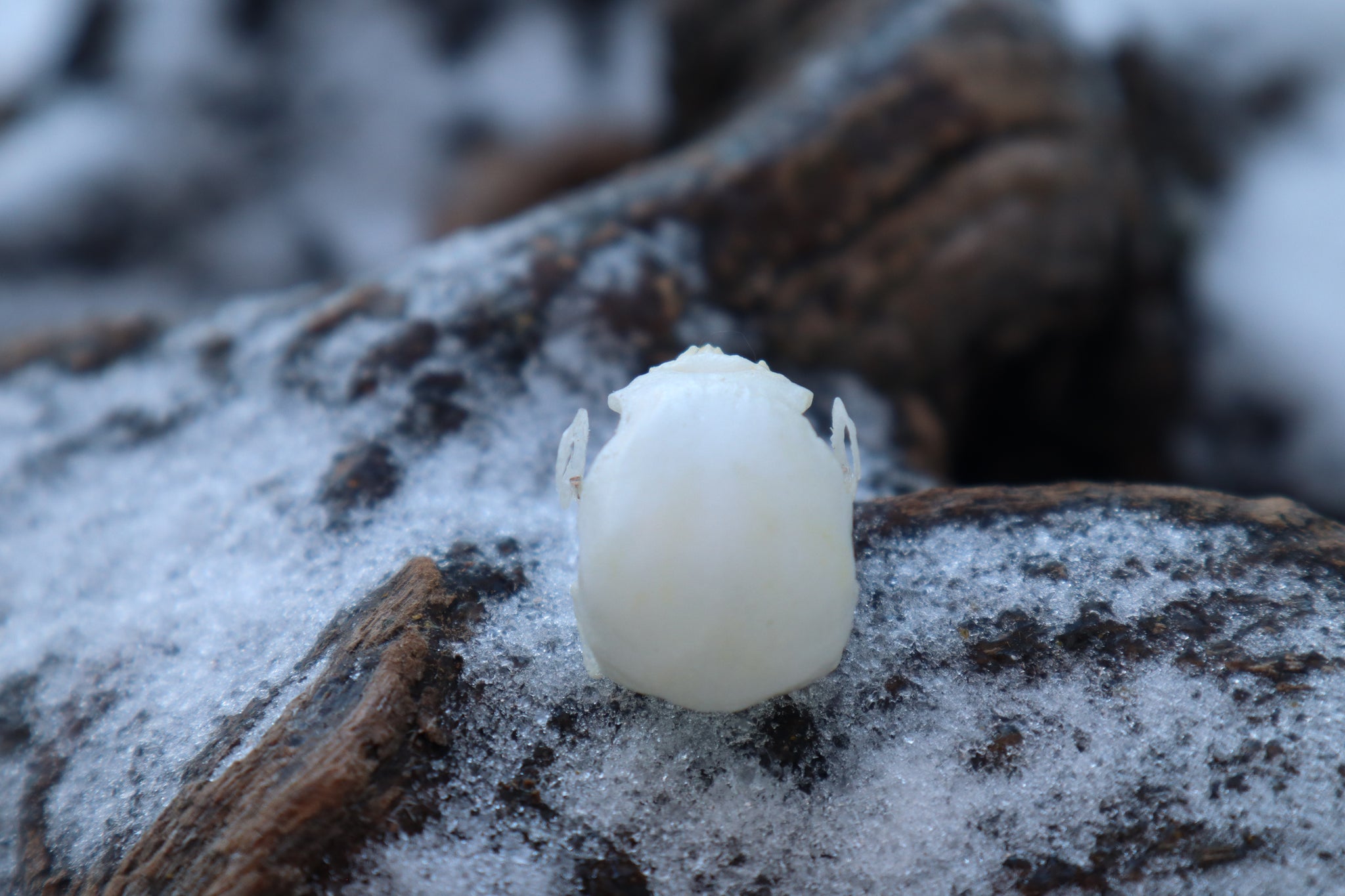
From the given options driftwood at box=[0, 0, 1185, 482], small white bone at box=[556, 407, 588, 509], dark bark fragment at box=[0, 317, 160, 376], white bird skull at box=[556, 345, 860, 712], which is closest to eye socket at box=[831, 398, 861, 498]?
white bird skull at box=[556, 345, 860, 712]

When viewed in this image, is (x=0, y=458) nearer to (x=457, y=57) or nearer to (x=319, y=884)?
(x=319, y=884)

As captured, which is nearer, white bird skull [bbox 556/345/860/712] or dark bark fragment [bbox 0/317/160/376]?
white bird skull [bbox 556/345/860/712]

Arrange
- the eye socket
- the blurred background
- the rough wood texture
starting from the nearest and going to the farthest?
the rough wood texture, the eye socket, the blurred background

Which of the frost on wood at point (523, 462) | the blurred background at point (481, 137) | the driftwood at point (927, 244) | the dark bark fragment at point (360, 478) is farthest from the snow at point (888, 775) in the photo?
the blurred background at point (481, 137)

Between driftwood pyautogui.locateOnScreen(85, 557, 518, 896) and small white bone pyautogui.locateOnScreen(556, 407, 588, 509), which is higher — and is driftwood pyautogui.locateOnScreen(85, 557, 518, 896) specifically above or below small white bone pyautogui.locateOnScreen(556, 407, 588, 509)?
below

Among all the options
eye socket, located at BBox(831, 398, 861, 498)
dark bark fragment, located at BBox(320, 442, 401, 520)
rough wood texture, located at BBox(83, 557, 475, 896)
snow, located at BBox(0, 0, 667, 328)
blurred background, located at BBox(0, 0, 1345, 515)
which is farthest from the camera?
snow, located at BBox(0, 0, 667, 328)

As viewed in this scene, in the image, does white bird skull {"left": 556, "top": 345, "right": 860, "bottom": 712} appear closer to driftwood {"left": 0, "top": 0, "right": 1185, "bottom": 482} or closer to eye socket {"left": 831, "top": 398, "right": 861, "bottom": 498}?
eye socket {"left": 831, "top": 398, "right": 861, "bottom": 498}

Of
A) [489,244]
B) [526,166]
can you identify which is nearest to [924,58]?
[489,244]
